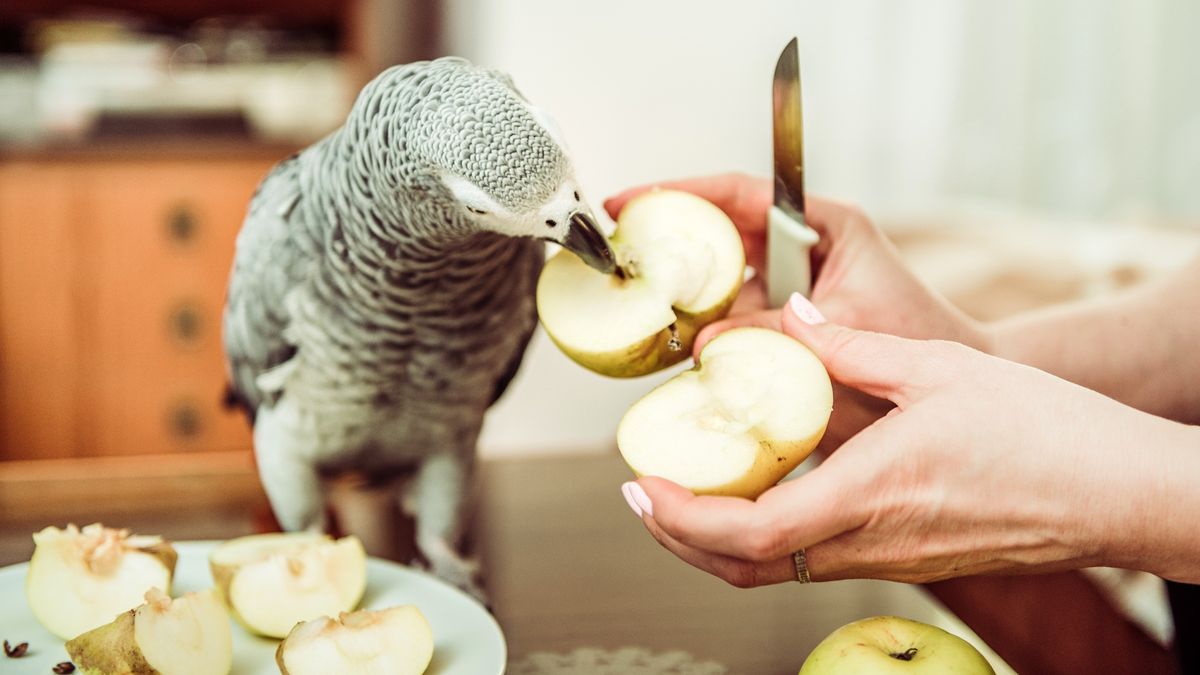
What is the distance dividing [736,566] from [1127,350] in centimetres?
43

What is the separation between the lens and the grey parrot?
50 cm

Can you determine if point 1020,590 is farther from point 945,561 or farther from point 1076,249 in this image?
point 1076,249

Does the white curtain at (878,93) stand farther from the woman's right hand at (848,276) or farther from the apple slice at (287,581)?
the apple slice at (287,581)

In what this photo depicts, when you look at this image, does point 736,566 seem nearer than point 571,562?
Yes

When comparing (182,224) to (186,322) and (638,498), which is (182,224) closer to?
(186,322)

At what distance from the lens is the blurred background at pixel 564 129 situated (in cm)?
184

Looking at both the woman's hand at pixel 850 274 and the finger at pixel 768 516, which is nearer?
the finger at pixel 768 516

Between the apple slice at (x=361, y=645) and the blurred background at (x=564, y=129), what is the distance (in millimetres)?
1219

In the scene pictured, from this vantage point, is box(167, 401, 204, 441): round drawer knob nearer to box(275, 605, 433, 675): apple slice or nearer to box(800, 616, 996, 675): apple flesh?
box(275, 605, 433, 675): apple slice

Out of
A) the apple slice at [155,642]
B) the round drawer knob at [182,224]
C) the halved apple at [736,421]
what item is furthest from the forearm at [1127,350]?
the round drawer knob at [182,224]

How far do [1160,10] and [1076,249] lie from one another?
2.45 ft

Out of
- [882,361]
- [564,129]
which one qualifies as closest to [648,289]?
[882,361]

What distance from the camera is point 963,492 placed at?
1.45 ft

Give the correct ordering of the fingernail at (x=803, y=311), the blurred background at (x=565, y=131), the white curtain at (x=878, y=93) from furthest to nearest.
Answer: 1. the white curtain at (x=878, y=93)
2. the blurred background at (x=565, y=131)
3. the fingernail at (x=803, y=311)
